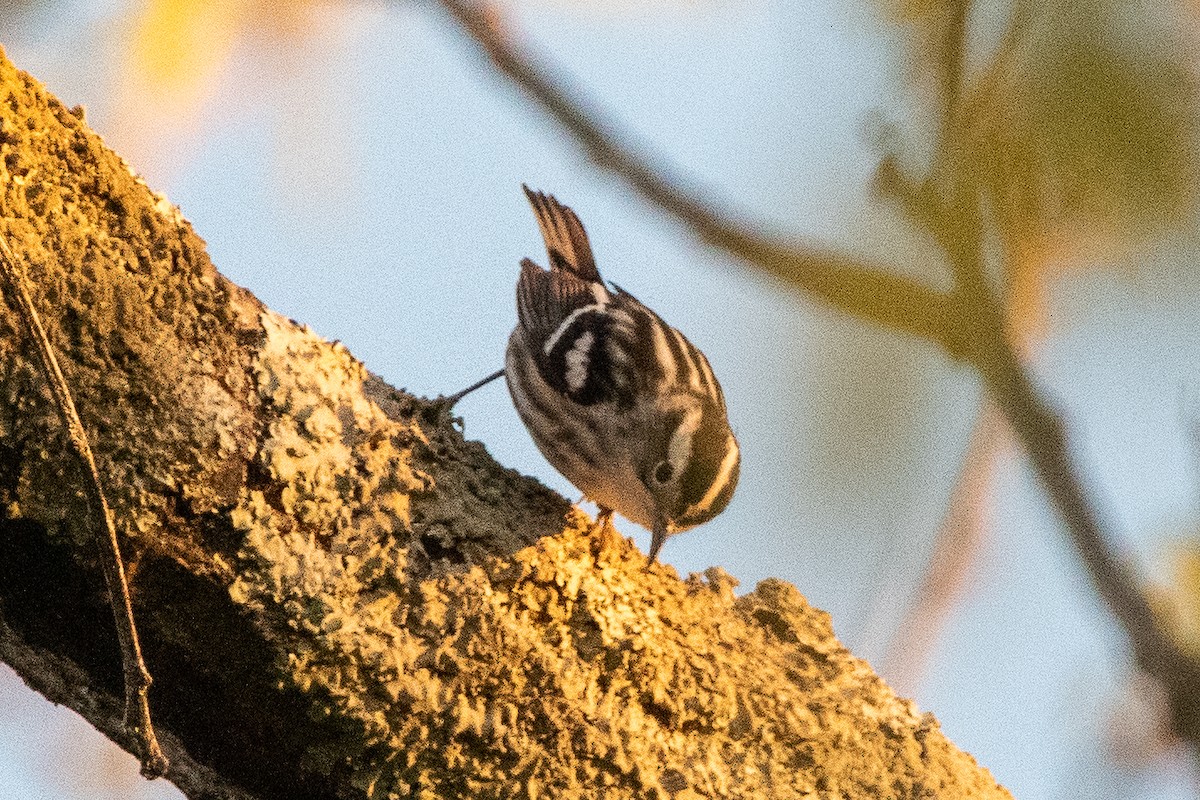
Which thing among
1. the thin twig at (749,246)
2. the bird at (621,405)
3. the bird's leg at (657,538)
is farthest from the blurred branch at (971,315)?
the bird at (621,405)

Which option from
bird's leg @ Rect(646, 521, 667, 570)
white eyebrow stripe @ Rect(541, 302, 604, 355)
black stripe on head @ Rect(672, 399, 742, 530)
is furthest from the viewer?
white eyebrow stripe @ Rect(541, 302, 604, 355)

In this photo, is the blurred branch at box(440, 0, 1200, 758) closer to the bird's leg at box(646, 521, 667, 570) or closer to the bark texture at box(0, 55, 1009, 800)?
the bark texture at box(0, 55, 1009, 800)

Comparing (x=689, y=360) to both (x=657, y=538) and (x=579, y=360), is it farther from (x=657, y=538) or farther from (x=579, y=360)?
(x=657, y=538)

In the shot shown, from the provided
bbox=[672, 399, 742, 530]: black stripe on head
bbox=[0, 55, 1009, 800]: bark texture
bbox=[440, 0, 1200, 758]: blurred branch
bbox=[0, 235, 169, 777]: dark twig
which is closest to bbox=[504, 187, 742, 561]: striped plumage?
bbox=[672, 399, 742, 530]: black stripe on head

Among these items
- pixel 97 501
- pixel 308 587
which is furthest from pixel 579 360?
pixel 97 501

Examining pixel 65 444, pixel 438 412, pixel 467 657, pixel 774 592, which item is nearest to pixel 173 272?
pixel 65 444

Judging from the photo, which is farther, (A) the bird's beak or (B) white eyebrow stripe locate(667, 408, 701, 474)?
(B) white eyebrow stripe locate(667, 408, 701, 474)
